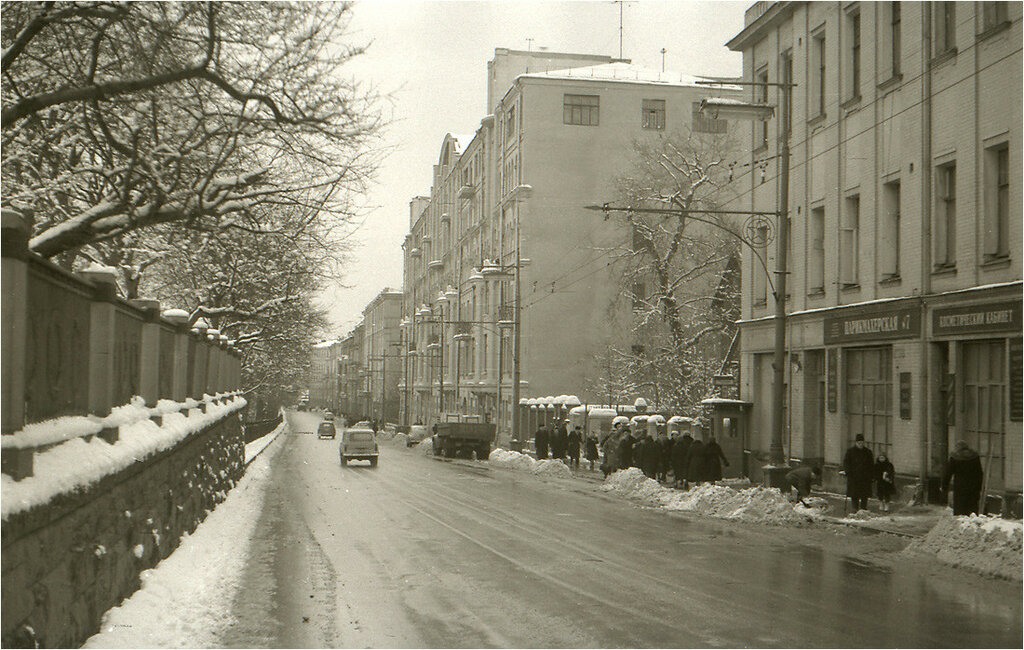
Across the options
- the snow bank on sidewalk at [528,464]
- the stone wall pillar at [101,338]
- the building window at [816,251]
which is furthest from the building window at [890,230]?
the stone wall pillar at [101,338]

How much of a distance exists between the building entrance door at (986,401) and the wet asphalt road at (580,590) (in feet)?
17.2

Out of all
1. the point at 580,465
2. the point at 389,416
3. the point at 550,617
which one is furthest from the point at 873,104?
the point at 389,416

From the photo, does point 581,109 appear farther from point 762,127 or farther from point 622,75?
point 762,127

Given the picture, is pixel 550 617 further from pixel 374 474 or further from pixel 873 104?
pixel 374 474

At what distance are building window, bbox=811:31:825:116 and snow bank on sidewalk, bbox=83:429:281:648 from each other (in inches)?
678

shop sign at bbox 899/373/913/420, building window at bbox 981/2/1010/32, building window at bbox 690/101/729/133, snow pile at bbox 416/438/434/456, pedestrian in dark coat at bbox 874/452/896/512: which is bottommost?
snow pile at bbox 416/438/434/456

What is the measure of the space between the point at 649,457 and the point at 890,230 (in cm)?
886

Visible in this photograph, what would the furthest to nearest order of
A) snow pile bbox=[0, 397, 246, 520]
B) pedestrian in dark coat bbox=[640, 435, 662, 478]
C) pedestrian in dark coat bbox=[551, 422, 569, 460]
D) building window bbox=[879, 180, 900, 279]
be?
1. pedestrian in dark coat bbox=[551, 422, 569, 460]
2. pedestrian in dark coat bbox=[640, 435, 662, 478]
3. building window bbox=[879, 180, 900, 279]
4. snow pile bbox=[0, 397, 246, 520]

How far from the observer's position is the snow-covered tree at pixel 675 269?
46.8 metres

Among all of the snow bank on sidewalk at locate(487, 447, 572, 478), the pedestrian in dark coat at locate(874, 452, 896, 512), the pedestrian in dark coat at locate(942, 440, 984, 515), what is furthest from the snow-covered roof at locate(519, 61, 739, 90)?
the pedestrian in dark coat at locate(942, 440, 984, 515)

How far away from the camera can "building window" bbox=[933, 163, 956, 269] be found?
22119mm

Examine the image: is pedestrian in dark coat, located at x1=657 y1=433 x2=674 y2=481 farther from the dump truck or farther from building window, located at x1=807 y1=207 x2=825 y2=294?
the dump truck

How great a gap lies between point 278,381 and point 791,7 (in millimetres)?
63074

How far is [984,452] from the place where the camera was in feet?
68.6
